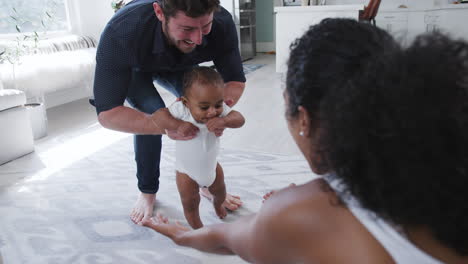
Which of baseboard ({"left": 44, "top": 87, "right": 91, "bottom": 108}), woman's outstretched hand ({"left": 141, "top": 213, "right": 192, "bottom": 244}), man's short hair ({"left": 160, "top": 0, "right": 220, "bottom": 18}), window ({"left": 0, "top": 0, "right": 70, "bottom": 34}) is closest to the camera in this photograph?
woman's outstretched hand ({"left": 141, "top": 213, "right": 192, "bottom": 244})

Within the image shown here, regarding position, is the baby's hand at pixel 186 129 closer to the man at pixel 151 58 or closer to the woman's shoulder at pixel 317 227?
the man at pixel 151 58

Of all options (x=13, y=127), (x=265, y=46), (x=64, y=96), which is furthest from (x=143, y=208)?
(x=265, y=46)

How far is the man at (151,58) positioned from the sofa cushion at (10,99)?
1.15 m

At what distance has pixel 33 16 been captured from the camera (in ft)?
12.9

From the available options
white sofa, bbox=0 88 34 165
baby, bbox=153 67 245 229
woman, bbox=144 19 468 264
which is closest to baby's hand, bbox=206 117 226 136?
baby, bbox=153 67 245 229

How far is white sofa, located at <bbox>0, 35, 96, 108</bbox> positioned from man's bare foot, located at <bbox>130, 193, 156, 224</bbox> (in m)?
1.72

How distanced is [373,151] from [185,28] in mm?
977

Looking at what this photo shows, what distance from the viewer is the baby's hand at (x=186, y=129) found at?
139 cm

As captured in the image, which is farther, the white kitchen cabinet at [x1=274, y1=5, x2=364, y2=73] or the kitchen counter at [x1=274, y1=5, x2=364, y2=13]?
the white kitchen cabinet at [x1=274, y1=5, x2=364, y2=73]

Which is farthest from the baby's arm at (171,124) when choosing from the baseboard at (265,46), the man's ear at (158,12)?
the baseboard at (265,46)

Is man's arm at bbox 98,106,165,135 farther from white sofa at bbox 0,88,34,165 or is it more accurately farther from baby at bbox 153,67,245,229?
Result: white sofa at bbox 0,88,34,165

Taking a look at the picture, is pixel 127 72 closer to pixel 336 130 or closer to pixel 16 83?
pixel 336 130

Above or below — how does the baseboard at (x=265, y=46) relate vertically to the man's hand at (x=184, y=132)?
below

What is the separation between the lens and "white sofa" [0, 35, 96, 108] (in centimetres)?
298
